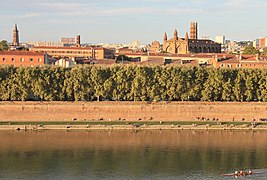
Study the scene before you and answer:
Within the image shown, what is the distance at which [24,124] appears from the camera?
157 feet

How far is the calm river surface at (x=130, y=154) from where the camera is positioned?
3309 centimetres

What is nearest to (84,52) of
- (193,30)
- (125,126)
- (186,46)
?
(186,46)

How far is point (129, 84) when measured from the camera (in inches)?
2046

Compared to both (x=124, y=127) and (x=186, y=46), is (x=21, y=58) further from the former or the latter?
(x=186, y=46)

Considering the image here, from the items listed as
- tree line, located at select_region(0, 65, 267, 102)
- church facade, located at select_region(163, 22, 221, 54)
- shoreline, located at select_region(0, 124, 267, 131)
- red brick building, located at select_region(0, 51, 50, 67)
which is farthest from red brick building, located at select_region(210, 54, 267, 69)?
church facade, located at select_region(163, 22, 221, 54)

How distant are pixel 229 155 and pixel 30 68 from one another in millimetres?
21658

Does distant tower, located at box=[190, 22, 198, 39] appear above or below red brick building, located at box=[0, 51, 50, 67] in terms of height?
above

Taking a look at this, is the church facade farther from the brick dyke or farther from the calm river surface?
the calm river surface

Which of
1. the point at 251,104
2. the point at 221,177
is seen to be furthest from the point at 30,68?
the point at 221,177

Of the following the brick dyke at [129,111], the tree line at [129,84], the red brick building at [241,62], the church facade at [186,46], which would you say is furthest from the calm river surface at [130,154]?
the church facade at [186,46]

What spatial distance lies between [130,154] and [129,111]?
41.7 ft

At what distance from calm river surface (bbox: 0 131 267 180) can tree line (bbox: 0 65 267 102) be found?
20.8 feet

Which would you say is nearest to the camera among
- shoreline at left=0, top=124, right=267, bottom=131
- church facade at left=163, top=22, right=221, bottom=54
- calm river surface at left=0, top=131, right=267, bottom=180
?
calm river surface at left=0, top=131, right=267, bottom=180

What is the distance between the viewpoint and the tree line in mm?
51281
